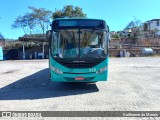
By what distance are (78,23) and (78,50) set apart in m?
1.10

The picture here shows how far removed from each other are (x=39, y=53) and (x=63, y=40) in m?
30.7

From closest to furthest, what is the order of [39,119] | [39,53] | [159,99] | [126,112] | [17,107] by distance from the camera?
[39,119] < [126,112] < [17,107] < [159,99] < [39,53]

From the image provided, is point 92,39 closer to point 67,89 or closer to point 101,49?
point 101,49

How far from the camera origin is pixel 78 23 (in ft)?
33.0

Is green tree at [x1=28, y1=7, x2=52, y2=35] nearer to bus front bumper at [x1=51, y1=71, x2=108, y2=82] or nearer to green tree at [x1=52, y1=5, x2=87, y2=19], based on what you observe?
green tree at [x1=52, y1=5, x2=87, y2=19]

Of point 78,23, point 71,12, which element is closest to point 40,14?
point 71,12

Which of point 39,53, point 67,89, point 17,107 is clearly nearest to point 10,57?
point 39,53

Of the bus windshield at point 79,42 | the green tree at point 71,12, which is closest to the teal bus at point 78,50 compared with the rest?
the bus windshield at point 79,42

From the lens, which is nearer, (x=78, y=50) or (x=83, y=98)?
(x=83, y=98)

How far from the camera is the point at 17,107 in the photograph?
24.0ft

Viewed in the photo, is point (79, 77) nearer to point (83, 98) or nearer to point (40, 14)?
point (83, 98)

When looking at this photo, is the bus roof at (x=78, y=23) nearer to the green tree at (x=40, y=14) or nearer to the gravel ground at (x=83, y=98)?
the gravel ground at (x=83, y=98)

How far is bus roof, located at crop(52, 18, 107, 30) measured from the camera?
10.0 m

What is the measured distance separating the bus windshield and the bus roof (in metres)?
0.16
